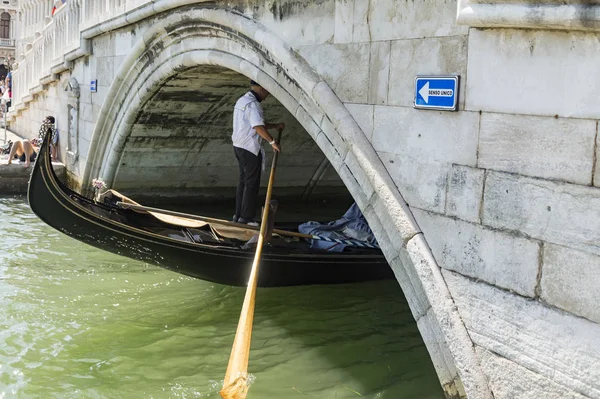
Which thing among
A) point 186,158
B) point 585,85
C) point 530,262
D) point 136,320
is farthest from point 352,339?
point 186,158

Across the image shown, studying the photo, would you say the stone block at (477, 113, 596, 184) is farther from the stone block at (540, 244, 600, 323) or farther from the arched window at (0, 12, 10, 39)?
the arched window at (0, 12, 10, 39)

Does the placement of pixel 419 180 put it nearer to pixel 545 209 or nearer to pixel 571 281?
pixel 545 209

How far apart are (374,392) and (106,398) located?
3.67 ft

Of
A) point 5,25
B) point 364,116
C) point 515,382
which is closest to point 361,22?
point 364,116

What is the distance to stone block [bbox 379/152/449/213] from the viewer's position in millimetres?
2291

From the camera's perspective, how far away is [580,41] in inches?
72.0

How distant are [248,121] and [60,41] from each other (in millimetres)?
4882

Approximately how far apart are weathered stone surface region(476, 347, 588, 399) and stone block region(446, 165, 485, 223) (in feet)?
1.39

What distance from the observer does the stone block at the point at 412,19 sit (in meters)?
2.27

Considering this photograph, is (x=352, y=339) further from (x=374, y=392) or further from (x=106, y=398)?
(x=106, y=398)

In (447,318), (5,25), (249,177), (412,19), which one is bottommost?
(447,318)

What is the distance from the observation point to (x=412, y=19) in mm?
2449

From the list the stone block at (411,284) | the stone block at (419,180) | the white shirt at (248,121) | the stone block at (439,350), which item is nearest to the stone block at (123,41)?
the white shirt at (248,121)

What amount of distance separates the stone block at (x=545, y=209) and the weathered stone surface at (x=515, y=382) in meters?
0.38
